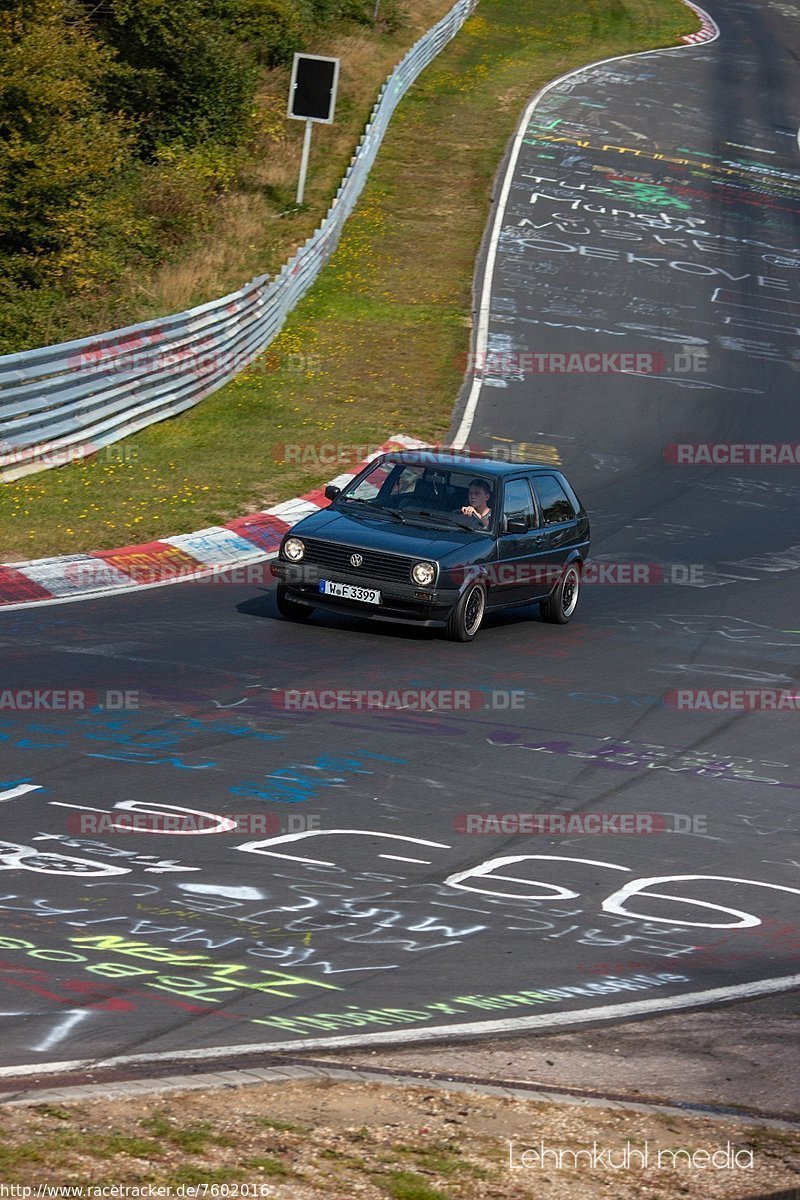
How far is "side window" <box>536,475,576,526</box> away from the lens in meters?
16.7

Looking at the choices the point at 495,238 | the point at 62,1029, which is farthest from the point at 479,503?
the point at 495,238

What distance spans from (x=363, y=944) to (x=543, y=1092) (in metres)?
1.87

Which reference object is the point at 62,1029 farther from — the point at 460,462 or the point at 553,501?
the point at 553,501

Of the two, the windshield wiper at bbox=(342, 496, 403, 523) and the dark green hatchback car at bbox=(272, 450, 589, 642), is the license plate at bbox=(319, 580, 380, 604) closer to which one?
the dark green hatchback car at bbox=(272, 450, 589, 642)

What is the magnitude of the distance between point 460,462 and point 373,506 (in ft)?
3.39

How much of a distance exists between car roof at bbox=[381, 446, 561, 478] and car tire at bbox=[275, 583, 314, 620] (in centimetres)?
185

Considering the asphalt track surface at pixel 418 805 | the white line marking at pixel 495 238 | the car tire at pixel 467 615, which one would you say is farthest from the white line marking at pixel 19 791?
the white line marking at pixel 495 238

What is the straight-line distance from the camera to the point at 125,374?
2095cm

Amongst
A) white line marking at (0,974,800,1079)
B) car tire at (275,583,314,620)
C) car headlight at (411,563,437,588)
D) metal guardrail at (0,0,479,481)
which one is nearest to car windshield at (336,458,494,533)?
car headlight at (411,563,437,588)

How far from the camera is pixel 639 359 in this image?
29422 millimetres

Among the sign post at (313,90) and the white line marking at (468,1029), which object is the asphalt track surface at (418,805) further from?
the sign post at (313,90)

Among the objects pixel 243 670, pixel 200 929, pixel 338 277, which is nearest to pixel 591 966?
pixel 200 929

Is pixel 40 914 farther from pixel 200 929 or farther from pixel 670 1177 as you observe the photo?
pixel 670 1177

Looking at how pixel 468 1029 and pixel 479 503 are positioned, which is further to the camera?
pixel 479 503
